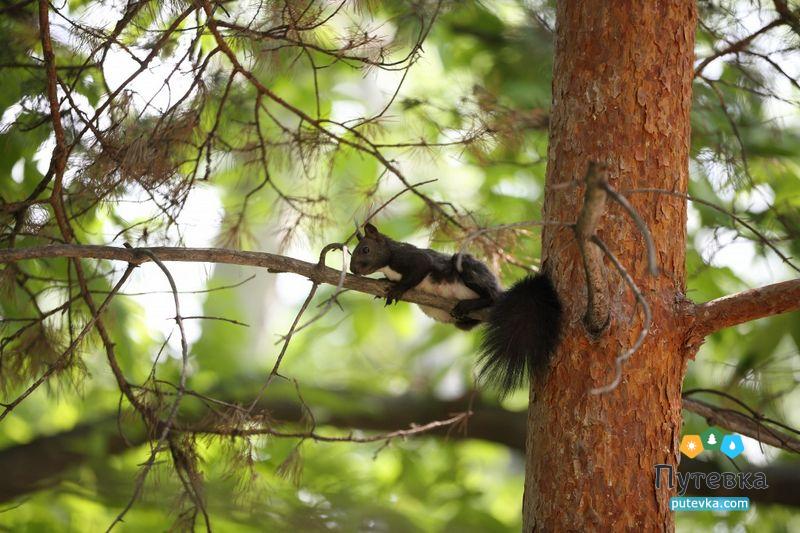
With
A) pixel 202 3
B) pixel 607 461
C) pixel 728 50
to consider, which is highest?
pixel 728 50

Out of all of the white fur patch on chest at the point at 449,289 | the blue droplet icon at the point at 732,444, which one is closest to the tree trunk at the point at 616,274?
the white fur patch on chest at the point at 449,289

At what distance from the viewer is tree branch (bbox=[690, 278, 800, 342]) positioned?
229 centimetres

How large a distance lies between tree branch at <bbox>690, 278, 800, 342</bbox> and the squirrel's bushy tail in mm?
421

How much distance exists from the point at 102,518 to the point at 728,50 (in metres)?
3.68

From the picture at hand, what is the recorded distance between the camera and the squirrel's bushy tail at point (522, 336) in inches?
98.3

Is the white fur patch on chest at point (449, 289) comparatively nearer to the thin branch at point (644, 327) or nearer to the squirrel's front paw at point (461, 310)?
the squirrel's front paw at point (461, 310)

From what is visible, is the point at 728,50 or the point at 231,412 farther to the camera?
the point at 728,50

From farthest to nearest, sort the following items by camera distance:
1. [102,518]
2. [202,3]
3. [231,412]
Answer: [102,518]
[231,412]
[202,3]

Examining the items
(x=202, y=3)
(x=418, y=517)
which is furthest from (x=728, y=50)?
(x=418, y=517)

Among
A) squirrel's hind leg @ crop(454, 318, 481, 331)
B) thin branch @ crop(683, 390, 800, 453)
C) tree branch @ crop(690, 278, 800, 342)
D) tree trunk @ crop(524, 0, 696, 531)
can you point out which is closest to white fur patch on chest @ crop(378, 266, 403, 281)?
squirrel's hind leg @ crop(454, 318, 481, 331)

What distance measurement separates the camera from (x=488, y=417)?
18.6 feet

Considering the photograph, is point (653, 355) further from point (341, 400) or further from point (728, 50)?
point (341, 400)

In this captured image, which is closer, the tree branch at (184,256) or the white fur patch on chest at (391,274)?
the tree branch at (184,256)

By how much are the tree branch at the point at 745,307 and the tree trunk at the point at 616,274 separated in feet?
0.19
